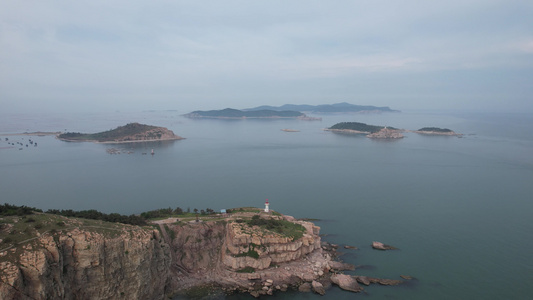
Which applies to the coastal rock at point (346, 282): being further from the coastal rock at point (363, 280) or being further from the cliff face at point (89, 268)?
the cliff face at point (89, 268)

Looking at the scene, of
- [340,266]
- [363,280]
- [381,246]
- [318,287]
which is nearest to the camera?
[318,287]

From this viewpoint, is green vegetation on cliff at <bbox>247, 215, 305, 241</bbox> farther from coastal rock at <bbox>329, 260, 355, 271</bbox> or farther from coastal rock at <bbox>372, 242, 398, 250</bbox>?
coastal rock at <bbox>372, 242, 398, 250</bbox>

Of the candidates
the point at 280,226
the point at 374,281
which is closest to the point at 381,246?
the point at 374,281

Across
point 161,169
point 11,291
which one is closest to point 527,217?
point 11,291

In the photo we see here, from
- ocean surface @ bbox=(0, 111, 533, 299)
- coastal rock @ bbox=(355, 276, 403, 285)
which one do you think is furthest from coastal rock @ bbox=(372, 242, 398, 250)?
coastal rock @ bbox=(355, 276, 403, 285)

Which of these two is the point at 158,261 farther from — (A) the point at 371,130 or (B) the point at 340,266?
(A) the point at 371,130
